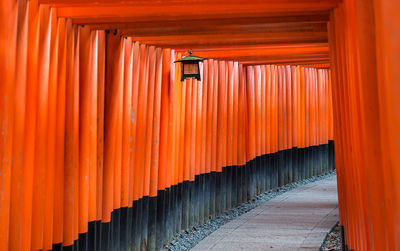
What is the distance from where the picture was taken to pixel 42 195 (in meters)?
4.75

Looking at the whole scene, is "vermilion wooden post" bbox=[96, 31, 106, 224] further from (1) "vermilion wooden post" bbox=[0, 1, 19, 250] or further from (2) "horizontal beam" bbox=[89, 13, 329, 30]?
(1) "vermilion wooden post" bbox=[0, 1, 19, 250]

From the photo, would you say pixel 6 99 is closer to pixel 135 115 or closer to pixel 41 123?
pixel 41 123

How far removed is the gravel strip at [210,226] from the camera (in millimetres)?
8062

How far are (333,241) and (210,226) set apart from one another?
2.56 m

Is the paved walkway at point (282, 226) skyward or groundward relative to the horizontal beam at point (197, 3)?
groundward

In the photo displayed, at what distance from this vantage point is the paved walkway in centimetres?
753

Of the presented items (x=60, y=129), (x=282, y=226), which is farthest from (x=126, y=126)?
(x=282, y=226)

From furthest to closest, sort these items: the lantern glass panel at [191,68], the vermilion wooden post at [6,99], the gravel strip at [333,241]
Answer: the lantern glass panel at [191,68]
the gravel strip at [333,241]
the vermilion wooden post at [6,99]

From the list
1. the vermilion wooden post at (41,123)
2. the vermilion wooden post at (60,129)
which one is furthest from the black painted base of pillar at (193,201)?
the vermilion wooden post at (41,123)

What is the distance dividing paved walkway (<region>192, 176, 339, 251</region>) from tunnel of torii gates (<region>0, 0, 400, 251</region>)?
31.0 inches

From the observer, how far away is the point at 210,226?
30.5 feet

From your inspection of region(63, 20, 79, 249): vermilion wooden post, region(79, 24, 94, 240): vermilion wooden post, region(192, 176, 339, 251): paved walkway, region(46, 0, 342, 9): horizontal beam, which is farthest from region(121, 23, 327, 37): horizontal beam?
region(192, 176, 339, 251): paved walkway

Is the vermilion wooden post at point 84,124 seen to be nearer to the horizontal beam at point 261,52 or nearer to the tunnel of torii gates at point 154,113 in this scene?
the tunnel of torii gates at point 154,113

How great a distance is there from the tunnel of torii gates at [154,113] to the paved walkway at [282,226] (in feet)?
2.58
